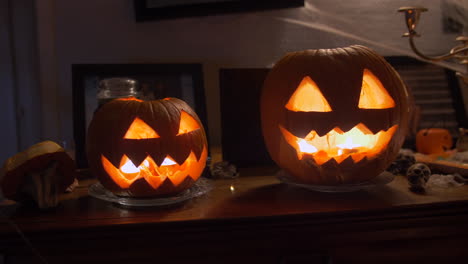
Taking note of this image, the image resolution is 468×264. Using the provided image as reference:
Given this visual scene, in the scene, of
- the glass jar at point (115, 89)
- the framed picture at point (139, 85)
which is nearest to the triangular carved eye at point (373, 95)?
the framed picture at point (139, 85)

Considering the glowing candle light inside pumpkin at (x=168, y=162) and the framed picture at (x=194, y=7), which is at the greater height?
the framed picture at (x=194, y=7)

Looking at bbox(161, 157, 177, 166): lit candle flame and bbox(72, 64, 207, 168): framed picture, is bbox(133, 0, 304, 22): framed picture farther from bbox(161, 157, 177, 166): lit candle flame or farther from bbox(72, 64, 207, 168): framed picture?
bbox(161, 157, 177, 166): lit candle flame

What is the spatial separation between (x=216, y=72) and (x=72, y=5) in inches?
20.3

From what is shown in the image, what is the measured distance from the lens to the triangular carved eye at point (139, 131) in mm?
789

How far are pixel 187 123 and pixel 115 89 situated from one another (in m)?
0.31

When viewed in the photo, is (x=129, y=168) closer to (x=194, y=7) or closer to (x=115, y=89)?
(x=115, y=89)

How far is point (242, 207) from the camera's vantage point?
2.48 ft

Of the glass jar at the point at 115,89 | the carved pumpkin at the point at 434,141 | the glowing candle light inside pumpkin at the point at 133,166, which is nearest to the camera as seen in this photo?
the glowing candle light inside pumpkin at the point at 133,166

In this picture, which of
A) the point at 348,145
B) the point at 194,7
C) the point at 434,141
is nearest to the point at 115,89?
the point at 194,7

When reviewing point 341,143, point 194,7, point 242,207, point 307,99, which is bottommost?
point 242,207

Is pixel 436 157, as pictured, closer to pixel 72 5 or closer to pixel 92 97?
pixel 92 97

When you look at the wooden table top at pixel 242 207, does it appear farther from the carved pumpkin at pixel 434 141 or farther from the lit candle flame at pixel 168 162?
the carved pumpkin at pixel 434 141

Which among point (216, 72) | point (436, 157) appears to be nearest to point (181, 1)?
point (216, 72)

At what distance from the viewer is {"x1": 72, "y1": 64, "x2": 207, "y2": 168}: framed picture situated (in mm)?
1077
